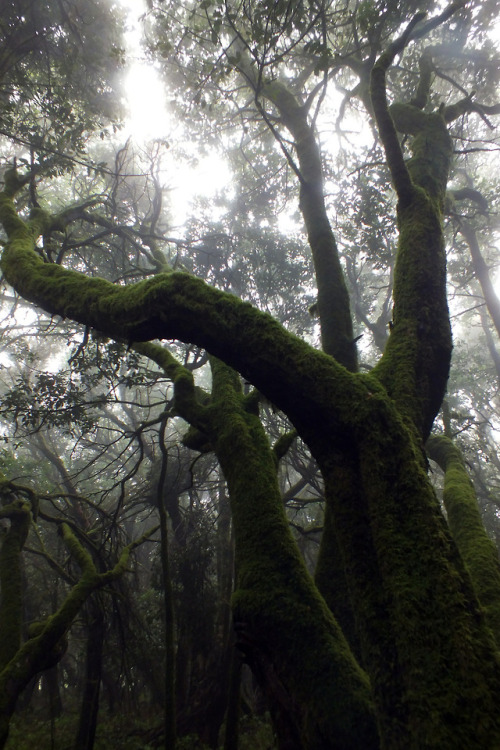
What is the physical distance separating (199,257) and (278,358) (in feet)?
34.3

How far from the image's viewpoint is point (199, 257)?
12.3 metres

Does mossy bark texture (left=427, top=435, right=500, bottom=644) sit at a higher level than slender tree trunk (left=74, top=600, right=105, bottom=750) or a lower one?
higher

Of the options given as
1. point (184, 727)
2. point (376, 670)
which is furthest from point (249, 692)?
point (376, 670)

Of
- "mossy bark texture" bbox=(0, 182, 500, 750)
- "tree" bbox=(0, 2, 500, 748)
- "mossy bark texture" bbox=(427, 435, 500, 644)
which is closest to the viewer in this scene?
"mossy bark texture" bbox=(0, 182, 500, 750)

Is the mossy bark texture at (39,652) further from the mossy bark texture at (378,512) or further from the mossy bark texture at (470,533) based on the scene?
the mossy bark texture at (470,533)

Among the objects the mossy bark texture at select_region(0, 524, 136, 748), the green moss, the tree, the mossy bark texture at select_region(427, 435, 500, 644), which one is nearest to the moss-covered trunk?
the tree

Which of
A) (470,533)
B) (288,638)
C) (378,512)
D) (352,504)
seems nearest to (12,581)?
(288,638)

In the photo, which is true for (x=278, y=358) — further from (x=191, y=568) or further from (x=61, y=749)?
(x=61, y=749)

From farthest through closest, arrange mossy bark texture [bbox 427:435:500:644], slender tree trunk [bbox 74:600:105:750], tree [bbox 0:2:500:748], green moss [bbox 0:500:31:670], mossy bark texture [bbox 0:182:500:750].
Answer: slender tree trunk [bbox 74:600:105:750]
green moss [bbox 0:500:31:670]
mossy bark texture [bbox 427:435:500:644]
tree [bbox 0:2:500:748]
mossy bark texture [bbox 0:182:500:750]

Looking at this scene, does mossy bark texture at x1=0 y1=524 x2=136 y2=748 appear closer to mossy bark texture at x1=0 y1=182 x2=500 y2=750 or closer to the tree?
the tree

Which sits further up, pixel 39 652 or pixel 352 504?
pixel 352 504

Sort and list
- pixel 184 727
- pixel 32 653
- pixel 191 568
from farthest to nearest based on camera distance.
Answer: pixel 191 568, pixel 184 727, pixel 32 653

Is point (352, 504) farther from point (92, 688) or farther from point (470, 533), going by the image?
point (92, 688)

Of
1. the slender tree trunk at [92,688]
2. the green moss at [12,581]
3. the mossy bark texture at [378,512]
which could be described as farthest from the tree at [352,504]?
the slender tree trunk at [92,688]
